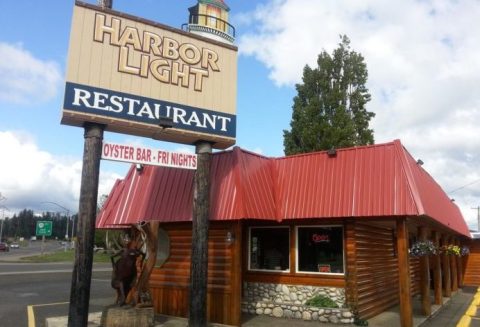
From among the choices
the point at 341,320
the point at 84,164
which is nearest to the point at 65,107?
the point at 84,164

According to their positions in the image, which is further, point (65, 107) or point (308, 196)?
point (308, 196)

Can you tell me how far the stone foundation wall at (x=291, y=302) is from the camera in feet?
40.9

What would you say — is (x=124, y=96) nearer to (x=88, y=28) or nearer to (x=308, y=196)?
(x=88, y=28)

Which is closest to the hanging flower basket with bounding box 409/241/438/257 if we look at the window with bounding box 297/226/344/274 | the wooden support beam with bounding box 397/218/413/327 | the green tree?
the wooden support beam with bounding box 397/218/413/327

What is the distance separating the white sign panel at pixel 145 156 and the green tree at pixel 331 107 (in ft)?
64.1

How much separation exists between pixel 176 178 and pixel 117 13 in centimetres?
532

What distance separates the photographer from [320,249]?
1343 centimetres

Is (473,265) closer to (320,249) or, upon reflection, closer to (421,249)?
(421,249)

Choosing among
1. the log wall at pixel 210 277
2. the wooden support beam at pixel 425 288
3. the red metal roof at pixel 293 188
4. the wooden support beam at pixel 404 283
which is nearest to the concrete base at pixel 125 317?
the log wall at pixel 210 277

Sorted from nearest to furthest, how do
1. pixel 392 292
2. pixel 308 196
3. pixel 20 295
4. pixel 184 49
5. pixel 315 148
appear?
pixel 184 49 → pixel 308 196 → pixel 392 292 → pixel 20 295 → pixel 315 148

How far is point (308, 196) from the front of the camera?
43.7 ft

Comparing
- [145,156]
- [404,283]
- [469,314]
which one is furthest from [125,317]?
[469,314]

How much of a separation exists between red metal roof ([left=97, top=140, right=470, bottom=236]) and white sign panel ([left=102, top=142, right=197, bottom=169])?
212 cm

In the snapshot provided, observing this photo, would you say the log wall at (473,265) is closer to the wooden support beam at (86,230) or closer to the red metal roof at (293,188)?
the red metal roof at (293,188)
